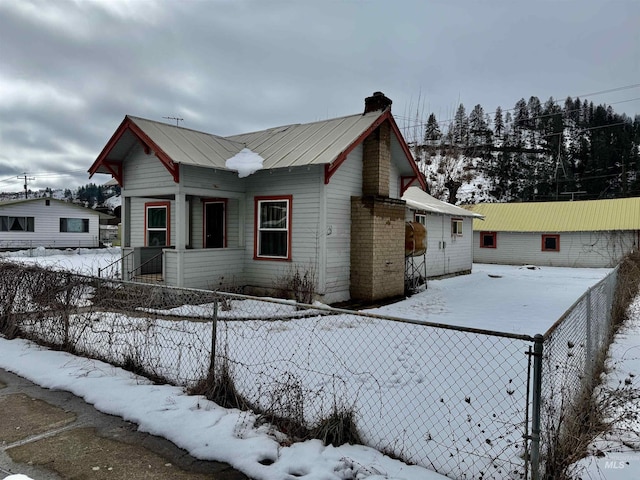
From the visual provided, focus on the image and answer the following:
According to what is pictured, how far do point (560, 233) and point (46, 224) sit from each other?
1539 inches

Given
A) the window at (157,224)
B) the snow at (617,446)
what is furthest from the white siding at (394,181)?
the snow at (617,446)

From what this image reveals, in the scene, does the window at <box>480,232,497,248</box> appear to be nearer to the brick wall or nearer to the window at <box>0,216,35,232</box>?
the brick wall

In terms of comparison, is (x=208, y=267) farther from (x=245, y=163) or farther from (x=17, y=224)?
(x=17, y=224)

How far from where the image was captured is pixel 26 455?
11.8 feet

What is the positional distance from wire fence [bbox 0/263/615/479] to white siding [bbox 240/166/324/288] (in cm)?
269

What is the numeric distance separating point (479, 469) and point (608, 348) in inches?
220

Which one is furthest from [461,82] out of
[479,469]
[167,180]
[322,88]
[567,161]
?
[479,469]

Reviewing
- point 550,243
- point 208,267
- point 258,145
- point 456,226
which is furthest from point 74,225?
point 550,243

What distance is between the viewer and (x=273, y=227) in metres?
12.2

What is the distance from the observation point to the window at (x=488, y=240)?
1208 inches

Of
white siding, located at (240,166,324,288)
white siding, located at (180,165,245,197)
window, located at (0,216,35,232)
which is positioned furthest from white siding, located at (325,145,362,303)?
window, located at (0,216,35,232)

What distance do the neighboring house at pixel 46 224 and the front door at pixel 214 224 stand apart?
87.9 feet

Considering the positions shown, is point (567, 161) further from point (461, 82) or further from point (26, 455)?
point (26, 455)

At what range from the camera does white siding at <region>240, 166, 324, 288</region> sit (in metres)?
11.4
